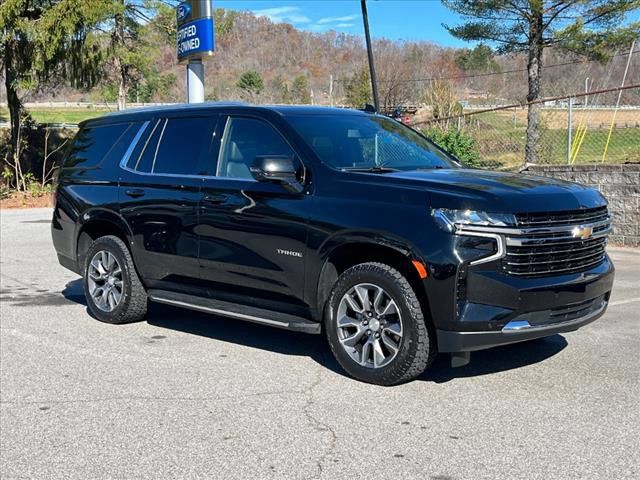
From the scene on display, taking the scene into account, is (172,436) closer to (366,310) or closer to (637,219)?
(366,310)

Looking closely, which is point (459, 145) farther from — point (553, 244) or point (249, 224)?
point (553, 244)

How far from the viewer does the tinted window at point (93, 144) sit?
714 centimetres

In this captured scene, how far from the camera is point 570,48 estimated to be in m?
20.0

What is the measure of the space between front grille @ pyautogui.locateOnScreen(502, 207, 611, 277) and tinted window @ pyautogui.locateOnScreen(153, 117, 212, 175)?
107 inches

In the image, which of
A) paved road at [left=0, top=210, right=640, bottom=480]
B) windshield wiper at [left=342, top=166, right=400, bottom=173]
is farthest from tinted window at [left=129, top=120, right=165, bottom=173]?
windshield wiper at [left=342, top=166, right=400, bottom=173]

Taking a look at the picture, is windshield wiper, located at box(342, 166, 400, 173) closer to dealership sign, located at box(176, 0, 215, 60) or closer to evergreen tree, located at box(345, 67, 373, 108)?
dealership sign, located at box(176, 0, 215, 60)

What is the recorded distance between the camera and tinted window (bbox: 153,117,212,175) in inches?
244

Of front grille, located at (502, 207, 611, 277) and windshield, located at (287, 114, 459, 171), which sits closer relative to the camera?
front grille, located at (502, 207, 611, 277)

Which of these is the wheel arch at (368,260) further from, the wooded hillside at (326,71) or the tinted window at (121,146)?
the wooded hillside at (326,71)

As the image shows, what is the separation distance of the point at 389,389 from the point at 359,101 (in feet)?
164

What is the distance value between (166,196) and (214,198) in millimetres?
615

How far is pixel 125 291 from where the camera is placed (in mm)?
6770

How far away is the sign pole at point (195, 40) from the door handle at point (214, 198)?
28.9 ft

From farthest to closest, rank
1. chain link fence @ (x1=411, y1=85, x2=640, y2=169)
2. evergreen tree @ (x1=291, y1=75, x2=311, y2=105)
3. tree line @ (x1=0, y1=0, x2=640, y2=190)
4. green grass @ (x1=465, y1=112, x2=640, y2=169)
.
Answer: evergreen tree @ (x1=291, y1=75, x2=311, y2=105), tree line @ (x1=0, y1=0, x2=640, y2=190), green grass @ (x1=465, y1=112, x2=640, y2=169), chain link fence @ (x1=411, y1=85, x2=640, y2=169)
